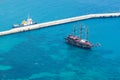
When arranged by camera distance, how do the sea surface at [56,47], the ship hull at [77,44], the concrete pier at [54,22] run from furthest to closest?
the concrete pier at [54,22] < the ship hull at [77,44] < the sea surface at [56,47]

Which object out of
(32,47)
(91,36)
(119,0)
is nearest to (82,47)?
(91,36)

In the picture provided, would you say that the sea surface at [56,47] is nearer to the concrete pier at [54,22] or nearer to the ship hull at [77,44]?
the ship hull at [77,44]

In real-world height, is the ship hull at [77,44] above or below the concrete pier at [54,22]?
below

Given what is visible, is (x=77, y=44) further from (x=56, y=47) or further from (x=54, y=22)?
(x=54, y=22)

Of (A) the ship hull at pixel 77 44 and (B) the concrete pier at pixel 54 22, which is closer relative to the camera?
(A) the ship hull at pixel 77 44

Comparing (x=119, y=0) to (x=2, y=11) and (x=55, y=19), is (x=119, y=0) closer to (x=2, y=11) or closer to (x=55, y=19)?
(x=55, y=19)

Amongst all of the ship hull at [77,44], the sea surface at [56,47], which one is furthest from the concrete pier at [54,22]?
the ship hull at [77,44]

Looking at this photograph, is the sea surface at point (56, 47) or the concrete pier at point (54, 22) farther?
the concrete pier at point (54, 22)

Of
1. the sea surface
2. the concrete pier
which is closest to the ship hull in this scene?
the sea surface

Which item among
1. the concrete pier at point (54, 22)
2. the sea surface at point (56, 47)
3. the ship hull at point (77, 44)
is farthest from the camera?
the concrete pier at point (54, 22)
